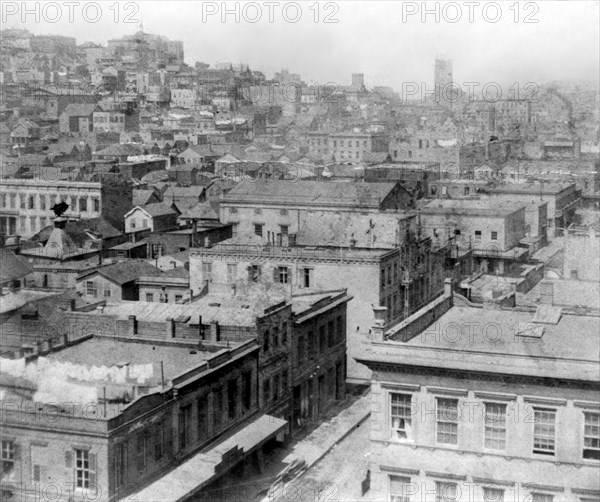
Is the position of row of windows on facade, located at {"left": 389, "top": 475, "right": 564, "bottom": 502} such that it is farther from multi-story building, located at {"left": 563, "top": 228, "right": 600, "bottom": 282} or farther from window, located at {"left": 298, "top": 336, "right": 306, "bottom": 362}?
multi-story building, located at {"left": 563, "top": 228, "right": 600, "bottom": 282}

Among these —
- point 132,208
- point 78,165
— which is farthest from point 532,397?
point 78,165

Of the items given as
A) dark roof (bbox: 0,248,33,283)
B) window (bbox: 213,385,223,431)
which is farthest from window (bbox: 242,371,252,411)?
dark roof (bbox: 0,248,33,283)

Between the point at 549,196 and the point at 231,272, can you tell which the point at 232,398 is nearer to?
the point at 231,272

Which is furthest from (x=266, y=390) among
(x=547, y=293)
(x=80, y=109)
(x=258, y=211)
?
(x=80, y=109)

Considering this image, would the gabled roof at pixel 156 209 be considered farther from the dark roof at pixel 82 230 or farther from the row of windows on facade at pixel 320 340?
the row of windows on facade at pixel 320 340

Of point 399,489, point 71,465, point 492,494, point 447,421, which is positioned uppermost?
point 447,421
